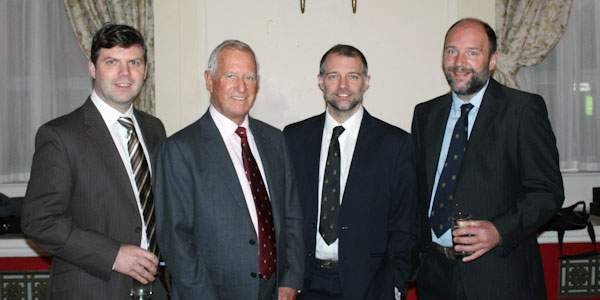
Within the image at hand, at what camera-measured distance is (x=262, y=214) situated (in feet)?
6.41

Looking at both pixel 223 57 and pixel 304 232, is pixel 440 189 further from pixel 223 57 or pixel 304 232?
pixel 223 57

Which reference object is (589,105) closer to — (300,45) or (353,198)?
(300,45)

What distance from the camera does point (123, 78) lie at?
200 centimetres

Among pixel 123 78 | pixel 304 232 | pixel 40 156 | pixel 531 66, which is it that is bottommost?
pixel 304 232

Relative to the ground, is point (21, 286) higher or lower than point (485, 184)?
lower

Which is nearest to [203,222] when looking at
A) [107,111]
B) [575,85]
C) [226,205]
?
[226,205]

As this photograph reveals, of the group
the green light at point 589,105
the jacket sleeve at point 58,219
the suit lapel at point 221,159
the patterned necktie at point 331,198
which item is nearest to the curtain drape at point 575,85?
the green light at point 589,105

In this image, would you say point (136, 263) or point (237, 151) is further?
point (237, 151)

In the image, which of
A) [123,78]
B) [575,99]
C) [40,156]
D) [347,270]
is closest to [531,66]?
[575,99]

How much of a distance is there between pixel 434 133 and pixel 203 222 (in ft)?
3.83

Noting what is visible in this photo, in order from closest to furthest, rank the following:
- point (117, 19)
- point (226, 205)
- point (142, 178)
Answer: point (226, 205) < point (142, 178) < point (117, 19)

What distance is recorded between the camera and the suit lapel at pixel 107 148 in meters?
1.90

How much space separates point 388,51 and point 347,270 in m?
2.07

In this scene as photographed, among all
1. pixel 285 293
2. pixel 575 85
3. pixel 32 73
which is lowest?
pixel 285 293
